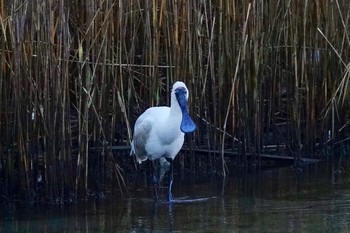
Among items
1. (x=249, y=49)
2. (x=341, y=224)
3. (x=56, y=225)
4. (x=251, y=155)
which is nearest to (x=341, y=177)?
(x=251, y=155)

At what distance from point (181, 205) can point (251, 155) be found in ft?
4.52

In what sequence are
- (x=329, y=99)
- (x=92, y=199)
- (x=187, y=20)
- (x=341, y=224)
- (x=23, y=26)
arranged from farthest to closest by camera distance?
1. (x=329, y=99)
2. (x=187, y=20)
3. (x=92, y=199)
4. (x=23, y=26)
5. (x=341, y=224)

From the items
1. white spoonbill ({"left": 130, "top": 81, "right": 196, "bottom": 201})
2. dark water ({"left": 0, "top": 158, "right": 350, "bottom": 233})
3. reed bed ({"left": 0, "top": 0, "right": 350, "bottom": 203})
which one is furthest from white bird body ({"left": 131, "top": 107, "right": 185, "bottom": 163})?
dark water ({"left": 0, "top": 158, "right": 350, "bottom": 233})

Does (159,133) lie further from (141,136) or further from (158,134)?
(141,136)

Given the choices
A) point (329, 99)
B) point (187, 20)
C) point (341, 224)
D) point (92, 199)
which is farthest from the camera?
point (329, 99)

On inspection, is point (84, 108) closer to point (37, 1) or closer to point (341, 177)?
point (37, 1)

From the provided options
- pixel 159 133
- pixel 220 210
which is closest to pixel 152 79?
pixel 159 133

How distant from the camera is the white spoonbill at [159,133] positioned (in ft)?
27.1

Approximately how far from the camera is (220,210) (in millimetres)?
7301

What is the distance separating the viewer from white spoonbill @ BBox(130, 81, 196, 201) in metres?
8.26

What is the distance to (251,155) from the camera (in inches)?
347

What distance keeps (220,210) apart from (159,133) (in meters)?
1.36

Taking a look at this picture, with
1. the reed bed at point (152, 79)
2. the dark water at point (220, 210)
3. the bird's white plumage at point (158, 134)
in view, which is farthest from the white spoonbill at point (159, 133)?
the dark water at point (220, 210)

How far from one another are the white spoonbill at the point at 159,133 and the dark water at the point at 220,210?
31cm
